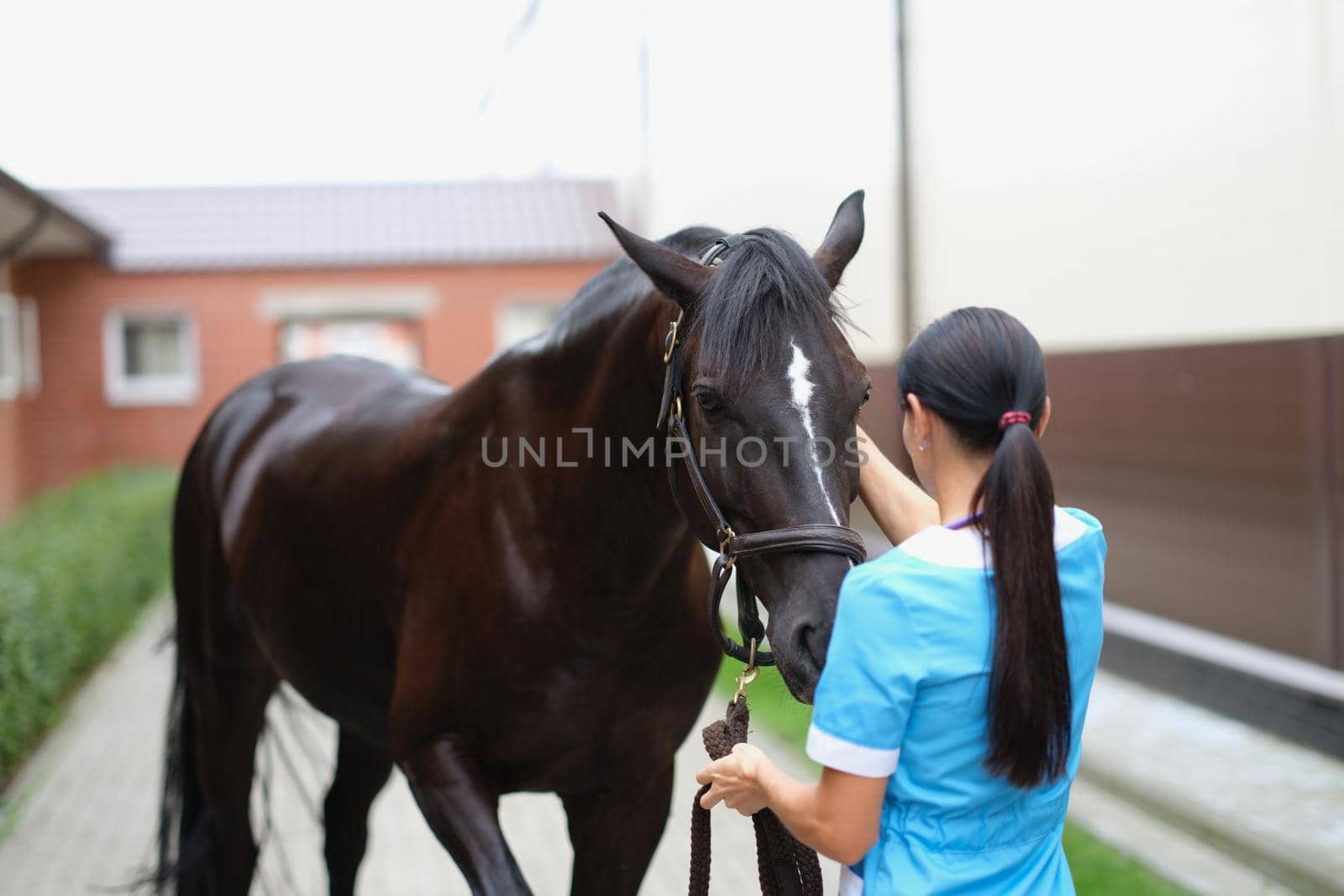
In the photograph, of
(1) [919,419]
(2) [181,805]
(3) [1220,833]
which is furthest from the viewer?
(3) [1220,833]

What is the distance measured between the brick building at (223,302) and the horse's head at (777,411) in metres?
13.4

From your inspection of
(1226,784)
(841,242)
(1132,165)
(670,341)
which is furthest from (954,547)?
(1132,165)

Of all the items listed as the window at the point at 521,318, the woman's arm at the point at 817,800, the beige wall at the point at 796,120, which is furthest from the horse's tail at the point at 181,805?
the window at the point at 521,318

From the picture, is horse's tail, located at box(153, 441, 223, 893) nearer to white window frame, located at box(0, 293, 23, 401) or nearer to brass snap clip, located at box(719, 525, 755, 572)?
brass snap clip, located at box(719, 525, 755, 572)

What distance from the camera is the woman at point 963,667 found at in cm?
132

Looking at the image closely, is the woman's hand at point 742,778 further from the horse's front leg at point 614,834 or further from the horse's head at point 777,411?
the horse's front leg at point 614,834

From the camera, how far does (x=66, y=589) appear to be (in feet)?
21.4

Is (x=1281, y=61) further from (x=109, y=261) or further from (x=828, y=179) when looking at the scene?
(x=109, y=261)

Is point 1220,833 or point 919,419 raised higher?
point 919,419

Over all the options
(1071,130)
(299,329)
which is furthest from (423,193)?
(1071,130)

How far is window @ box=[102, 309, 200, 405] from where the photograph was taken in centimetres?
1535

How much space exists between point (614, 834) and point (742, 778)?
1.05m

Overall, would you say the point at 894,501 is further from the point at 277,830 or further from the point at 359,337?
the point at 359,337

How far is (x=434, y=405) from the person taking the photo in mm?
2689
